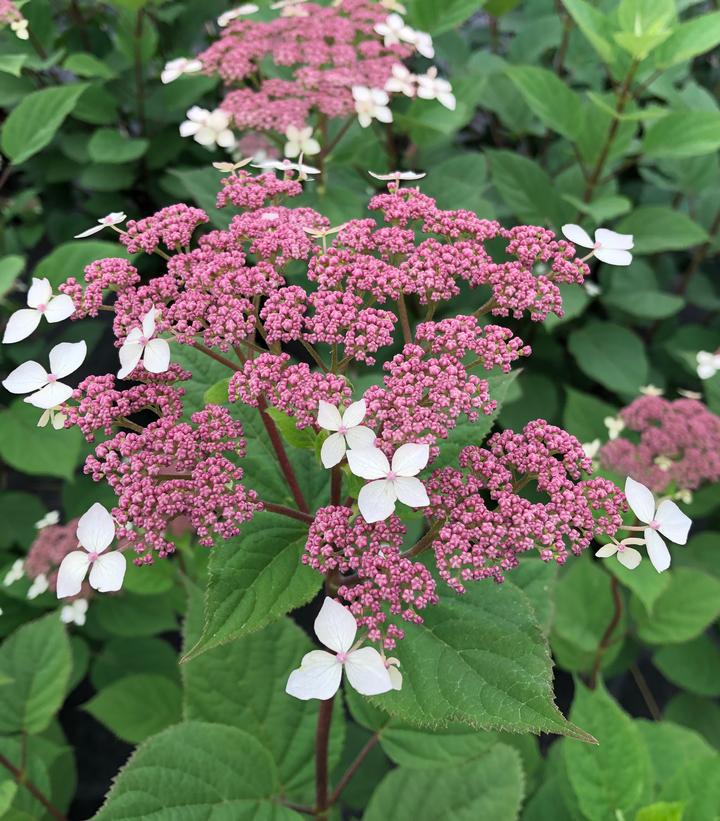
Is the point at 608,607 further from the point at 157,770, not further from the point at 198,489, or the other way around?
the point at 198,489

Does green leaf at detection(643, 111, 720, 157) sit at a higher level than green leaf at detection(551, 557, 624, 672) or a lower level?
higher

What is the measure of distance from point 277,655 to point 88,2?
2805mm

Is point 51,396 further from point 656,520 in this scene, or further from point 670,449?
point 670,449

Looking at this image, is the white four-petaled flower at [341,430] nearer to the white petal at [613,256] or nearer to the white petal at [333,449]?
the white petal at [333,449]

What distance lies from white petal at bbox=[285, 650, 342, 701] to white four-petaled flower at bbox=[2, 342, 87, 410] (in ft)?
1.53

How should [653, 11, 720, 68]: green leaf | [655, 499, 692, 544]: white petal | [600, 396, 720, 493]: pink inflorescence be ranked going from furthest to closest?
[653, 11, 720, 68]: green leaf, [600, 396, 720, 493]: pink inflorescence, [655, 499, 692, 544]: white petal

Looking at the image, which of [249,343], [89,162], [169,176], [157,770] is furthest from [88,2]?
[157,770]

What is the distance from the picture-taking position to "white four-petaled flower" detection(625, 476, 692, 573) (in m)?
0.87

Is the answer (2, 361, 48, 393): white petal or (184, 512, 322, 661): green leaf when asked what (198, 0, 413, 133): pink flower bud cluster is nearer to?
(2, 361, 48, 393): white petal

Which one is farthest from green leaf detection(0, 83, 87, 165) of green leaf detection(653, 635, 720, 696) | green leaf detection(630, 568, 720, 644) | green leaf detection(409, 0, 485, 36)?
green leaf detection(653, 635, 720, 696)

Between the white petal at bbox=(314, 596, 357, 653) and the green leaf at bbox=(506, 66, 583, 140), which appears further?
the green leaf at bbox=(506, 66, 583, 140)

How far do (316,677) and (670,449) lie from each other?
1.16 metres

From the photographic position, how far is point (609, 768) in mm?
1383

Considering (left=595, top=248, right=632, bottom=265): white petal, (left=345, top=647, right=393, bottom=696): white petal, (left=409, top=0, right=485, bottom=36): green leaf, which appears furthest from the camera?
(left=409, top=0, right=485, bottom=36): green leaf
